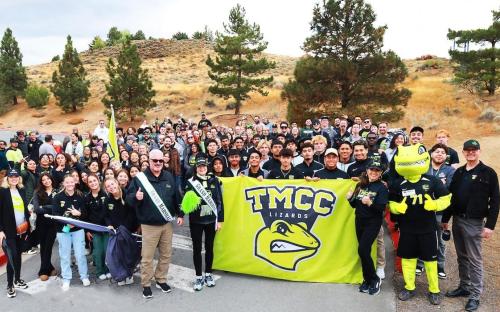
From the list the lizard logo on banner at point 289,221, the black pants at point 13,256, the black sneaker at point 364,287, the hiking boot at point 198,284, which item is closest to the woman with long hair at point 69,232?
the black pants at point 13,256

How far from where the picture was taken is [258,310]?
18.0ft

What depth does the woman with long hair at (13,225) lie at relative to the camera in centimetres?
590

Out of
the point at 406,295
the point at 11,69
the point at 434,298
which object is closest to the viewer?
the point at 434,298

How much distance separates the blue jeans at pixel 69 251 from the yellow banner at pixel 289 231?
6.79 ft

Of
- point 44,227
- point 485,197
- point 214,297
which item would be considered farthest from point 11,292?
point 485,197

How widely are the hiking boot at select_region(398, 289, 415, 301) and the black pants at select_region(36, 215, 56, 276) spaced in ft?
17.6

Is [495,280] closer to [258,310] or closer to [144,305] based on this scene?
[258,310]

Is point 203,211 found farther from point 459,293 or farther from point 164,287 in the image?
point 459,293

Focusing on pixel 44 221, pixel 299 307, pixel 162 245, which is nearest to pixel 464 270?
pixel 299 307

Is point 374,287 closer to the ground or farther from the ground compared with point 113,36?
closer to the ground

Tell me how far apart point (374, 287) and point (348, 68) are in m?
18.3

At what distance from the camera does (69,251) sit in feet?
21.0

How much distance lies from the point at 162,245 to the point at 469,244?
168 inches

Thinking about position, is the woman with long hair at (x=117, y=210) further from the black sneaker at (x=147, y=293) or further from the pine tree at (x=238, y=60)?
the pine tree at (x=238, y=60)
